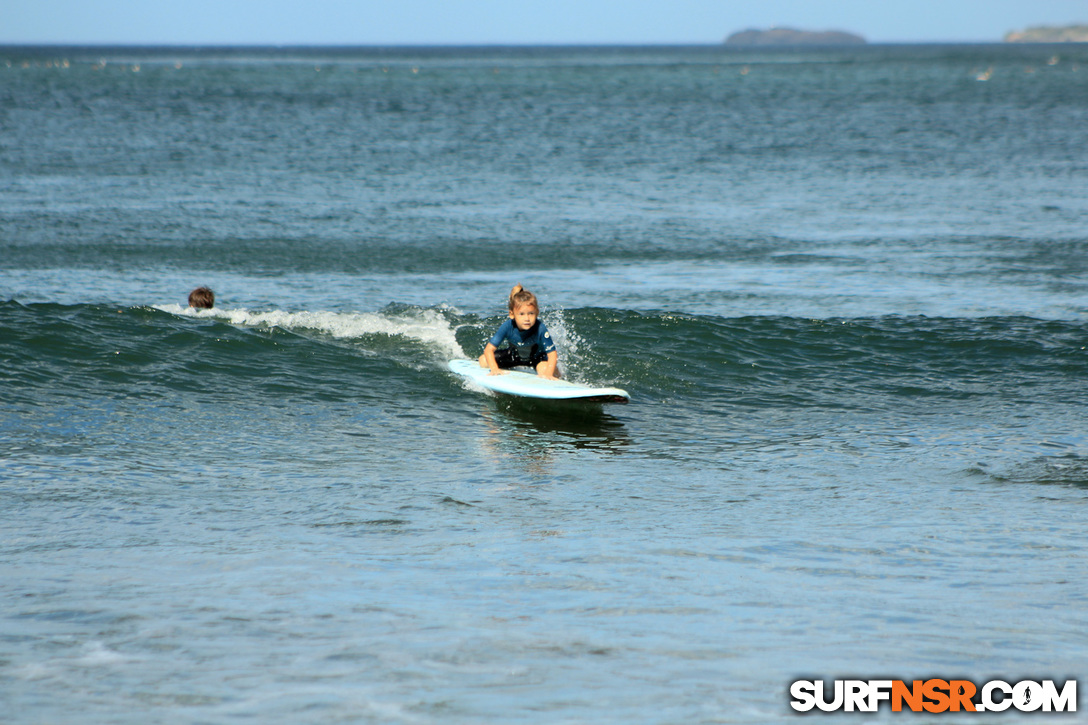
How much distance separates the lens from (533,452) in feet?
31.8

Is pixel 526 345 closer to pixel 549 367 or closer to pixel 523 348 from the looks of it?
pixel 523 348

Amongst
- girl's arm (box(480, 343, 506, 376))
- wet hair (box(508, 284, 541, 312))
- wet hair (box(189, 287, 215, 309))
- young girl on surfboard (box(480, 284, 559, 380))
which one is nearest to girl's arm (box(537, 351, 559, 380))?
young girl on surfboard (box(480, 284, 559, 380))

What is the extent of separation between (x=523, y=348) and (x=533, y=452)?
7.93 feet

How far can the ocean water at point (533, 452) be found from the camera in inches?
201

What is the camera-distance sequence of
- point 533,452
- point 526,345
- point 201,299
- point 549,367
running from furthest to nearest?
point 201,299 → point 526,345 → point 549,367 → point 533,452

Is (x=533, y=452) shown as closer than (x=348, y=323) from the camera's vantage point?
Yes

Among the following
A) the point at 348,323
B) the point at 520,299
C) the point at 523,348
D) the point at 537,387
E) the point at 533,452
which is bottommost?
the point at 533,452

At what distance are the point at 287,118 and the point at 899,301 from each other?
4370 centimetres

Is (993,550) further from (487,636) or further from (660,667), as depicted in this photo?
(487,636)

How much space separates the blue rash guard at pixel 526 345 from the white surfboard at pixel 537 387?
203 millimetres

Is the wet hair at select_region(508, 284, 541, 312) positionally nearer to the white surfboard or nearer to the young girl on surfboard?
the young girl on surfboard

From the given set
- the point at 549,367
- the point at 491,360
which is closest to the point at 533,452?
the point at 549,367

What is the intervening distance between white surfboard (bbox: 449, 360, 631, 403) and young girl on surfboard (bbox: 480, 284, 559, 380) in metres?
0.13

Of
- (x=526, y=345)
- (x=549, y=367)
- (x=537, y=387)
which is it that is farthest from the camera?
(x=526, y=345)
